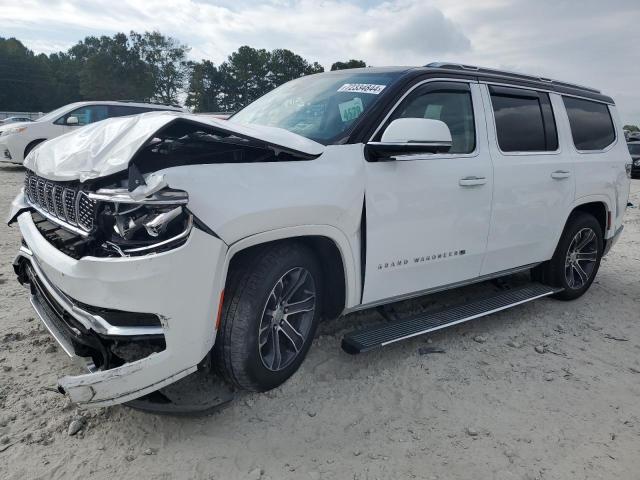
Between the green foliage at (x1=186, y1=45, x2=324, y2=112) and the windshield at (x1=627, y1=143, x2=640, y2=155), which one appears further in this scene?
the green foliage at (x1=186, y1=45, x2=324, y2=112)

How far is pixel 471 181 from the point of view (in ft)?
11.6

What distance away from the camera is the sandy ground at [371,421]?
2406mm

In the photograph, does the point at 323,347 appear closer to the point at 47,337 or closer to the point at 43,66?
the point at 47,337

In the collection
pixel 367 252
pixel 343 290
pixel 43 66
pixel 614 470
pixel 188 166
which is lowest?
pixel 614 470

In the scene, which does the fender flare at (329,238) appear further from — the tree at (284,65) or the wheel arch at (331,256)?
the tree at (284,65)

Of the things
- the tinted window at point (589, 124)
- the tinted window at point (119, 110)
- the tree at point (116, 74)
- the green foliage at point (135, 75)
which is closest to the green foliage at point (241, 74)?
the green foliage at point (135, 75)

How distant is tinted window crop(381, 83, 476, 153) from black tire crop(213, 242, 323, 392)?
55.2 inches

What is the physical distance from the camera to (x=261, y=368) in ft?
8.98

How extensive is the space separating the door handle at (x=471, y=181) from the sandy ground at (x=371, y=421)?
122cm

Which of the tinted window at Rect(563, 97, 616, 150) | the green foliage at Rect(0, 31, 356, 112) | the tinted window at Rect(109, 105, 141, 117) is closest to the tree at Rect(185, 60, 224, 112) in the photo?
the green foliage at Rect(0, 31, 356, 112)

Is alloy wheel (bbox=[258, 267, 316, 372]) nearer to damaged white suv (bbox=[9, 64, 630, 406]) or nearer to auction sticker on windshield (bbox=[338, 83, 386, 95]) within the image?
damaged white suv (bbox=[9, 64, 630, 406])

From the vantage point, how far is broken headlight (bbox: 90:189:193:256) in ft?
7.14

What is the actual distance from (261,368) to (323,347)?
89 cm

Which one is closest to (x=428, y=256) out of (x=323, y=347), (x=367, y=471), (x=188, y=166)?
(x=323, y=347)
